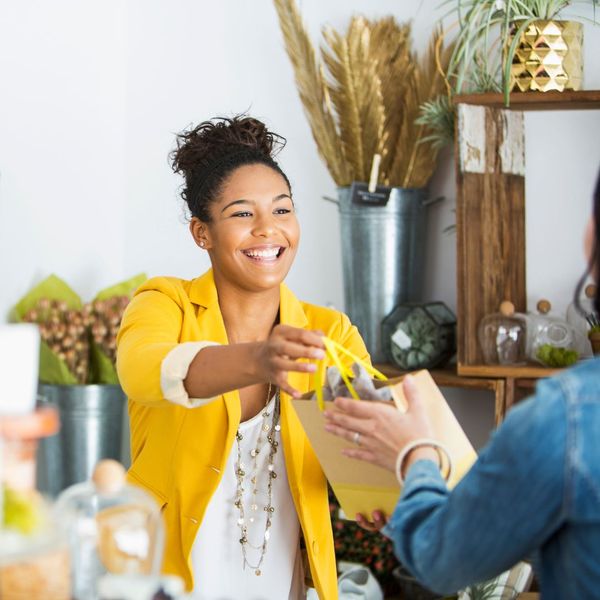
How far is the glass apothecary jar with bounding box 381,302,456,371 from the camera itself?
10.6ft

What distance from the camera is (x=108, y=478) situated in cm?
122

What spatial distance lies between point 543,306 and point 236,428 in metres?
1.34

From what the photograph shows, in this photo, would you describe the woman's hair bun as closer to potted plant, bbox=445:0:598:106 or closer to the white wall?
potted plant, bbox=445:0:598:106

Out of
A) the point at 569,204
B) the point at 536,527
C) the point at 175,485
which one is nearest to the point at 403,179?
the point at 569,204

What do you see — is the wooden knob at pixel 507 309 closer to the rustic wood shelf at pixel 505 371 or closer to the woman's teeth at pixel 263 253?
the rustic wood shelf at pixel 505 371

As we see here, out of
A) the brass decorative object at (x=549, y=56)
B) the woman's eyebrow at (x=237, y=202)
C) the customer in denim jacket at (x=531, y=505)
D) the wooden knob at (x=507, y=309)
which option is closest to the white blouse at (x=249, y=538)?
the woman's eyebrow at (x=237, y=202)

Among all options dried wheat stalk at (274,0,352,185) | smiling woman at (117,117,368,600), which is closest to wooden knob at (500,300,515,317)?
dried wheat stalk at (274,0,352,185)

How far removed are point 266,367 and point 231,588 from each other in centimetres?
63

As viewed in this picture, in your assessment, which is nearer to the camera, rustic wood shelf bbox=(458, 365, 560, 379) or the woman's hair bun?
the woman's hair bun

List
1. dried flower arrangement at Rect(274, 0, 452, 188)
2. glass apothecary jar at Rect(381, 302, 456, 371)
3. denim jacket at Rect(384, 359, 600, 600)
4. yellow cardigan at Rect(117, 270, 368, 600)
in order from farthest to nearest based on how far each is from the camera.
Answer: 1. dried flower arrangement at Rect(274, 0, 452, 188)
2. glass apothecary jar at Rect(381, 302, 456, 371)
3. yellow cardigan at Rect(117, 270, 368, 600)
4. denim jacket at Rect(384, 359, 600, 600)

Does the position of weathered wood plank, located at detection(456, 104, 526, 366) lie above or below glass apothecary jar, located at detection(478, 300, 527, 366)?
above

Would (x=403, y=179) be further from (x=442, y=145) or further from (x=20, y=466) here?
(x=20, y=466)

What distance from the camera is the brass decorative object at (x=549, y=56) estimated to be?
293cm

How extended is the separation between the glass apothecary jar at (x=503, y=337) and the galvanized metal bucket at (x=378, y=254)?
363 millimetres
